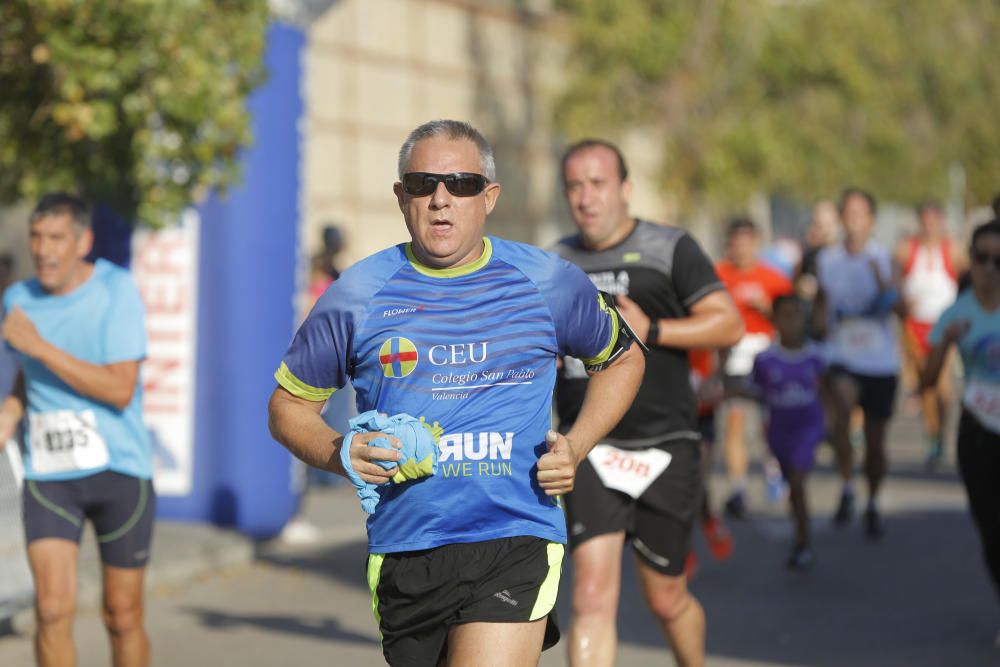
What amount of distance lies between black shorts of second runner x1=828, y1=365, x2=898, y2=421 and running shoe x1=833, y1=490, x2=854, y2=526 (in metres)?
0.55

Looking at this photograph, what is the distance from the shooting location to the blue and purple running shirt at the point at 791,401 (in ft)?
33.3

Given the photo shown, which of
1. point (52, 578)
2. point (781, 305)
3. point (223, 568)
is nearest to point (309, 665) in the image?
point (52, 578)

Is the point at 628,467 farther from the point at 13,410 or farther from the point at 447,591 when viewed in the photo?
the point at 13,410

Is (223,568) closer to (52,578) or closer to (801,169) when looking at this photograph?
(52,578)

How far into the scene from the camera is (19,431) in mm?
6348

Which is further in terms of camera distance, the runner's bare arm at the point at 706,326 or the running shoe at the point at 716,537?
the running shoe at the point at 716,537

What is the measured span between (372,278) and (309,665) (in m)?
3.49

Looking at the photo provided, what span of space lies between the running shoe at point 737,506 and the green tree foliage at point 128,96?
4.31 metres

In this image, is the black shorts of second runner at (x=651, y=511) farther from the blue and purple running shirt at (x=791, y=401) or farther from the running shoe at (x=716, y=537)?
the blue and purple running shirt at (x=791, y=401)

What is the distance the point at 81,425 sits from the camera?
6.03 meters

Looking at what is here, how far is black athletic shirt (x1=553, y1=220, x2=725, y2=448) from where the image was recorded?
615 cm

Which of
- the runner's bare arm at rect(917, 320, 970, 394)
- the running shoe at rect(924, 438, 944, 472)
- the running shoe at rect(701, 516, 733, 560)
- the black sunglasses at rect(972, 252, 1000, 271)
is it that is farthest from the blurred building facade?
the black sunglasses at rect(972, 252, 1000, 271)

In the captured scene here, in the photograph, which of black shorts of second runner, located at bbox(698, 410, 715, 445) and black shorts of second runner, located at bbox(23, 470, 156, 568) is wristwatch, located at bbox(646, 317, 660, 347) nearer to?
black shorts of second runner, located at bbox(23, 470, 156, 568)

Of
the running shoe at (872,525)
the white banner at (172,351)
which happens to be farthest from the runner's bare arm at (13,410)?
the running shoe at (872,525)
